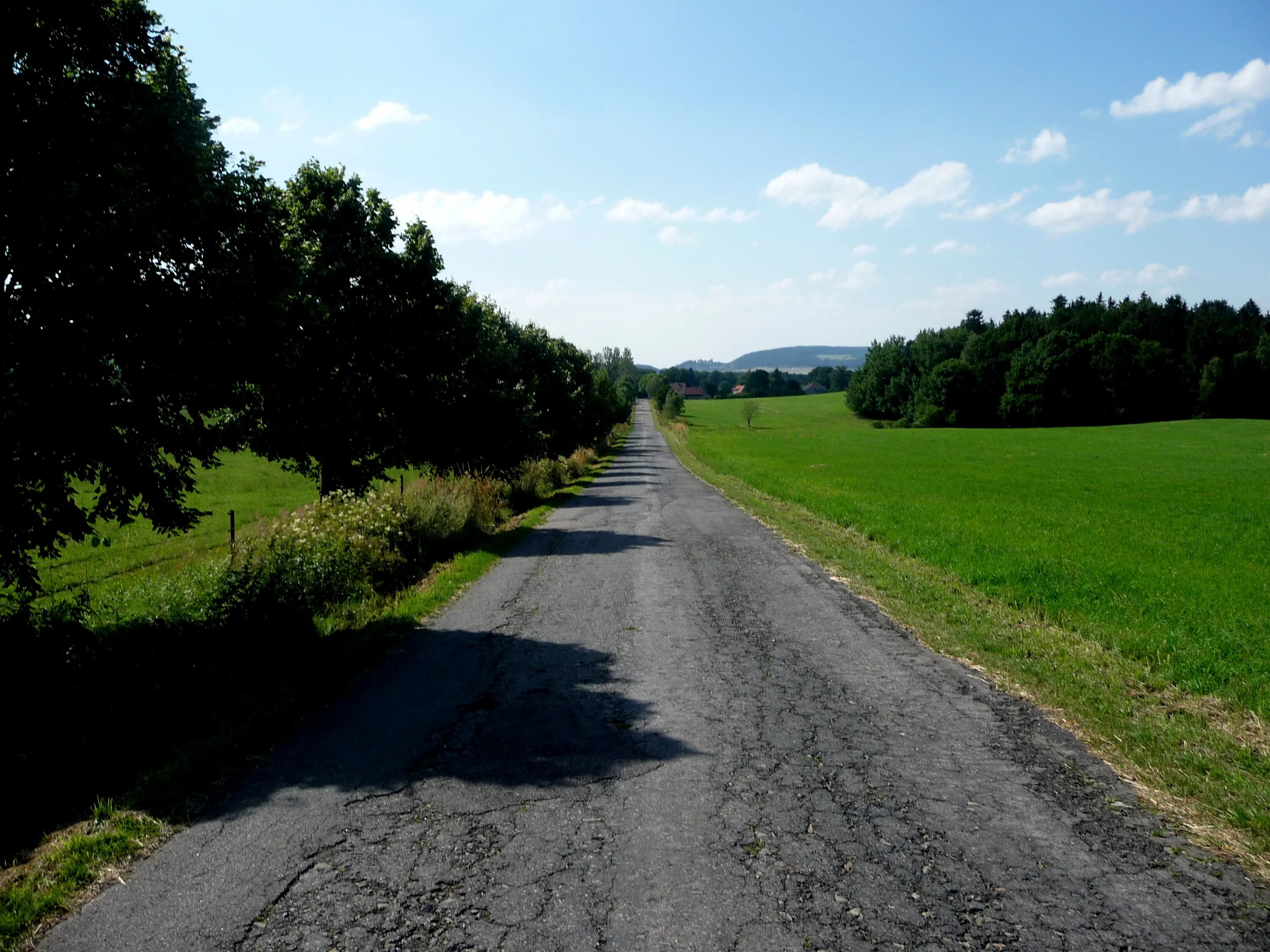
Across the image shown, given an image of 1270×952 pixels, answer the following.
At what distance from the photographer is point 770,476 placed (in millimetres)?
35688

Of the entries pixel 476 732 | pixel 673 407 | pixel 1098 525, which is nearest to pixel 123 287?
pixel 476 732

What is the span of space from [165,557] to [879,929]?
19112mm

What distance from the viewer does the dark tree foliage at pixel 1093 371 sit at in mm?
89250

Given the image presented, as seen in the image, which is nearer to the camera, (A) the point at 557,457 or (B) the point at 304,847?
(B) the point at 304,847

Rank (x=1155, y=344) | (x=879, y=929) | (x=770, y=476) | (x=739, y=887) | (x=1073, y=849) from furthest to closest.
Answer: (x=1155, y=344)
(x=770, y=476)
(x=1073, y=849)
(x=739, y=887)
(x=879, y=929)

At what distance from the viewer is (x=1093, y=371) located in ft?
304

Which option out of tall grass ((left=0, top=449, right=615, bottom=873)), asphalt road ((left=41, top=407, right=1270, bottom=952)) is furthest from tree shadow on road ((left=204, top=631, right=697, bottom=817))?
tall grass ((left=0, top=449, right=615, bottom=873))

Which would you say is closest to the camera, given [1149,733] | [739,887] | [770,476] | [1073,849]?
[739,887]

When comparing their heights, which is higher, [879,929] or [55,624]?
[55,624]

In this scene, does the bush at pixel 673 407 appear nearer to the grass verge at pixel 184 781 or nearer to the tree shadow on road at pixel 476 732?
the grass verge at pixel 184 781

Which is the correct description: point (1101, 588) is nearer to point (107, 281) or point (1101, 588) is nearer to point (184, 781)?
point (184, 781)

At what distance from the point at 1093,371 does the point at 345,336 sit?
317 feet

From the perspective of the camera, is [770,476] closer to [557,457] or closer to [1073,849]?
[557,457]

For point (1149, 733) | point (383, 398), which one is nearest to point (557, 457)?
point (383, 398)
